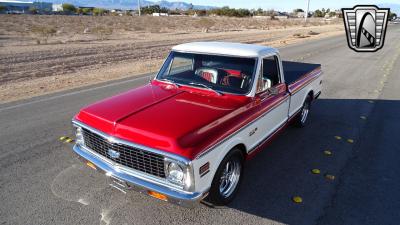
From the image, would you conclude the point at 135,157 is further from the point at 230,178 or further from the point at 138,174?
the point at 230,178

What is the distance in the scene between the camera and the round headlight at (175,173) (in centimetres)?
353

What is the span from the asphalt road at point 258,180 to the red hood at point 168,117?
3.39 ft

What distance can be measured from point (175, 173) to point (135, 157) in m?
0.50

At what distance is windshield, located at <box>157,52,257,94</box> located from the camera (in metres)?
4.90

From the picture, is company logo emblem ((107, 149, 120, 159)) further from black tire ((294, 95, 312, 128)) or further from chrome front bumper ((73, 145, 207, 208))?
black tire ((294, 95, 312, 128))

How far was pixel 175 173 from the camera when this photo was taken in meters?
3.57

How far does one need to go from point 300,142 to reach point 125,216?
3770mm

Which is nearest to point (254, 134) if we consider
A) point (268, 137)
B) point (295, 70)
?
point (268, 137)

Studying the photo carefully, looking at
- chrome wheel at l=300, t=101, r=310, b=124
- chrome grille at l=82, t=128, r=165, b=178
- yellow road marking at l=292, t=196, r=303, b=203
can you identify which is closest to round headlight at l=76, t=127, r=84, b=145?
chrome grille at l=82, t=128, r=165, b=178

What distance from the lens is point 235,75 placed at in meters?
4.98

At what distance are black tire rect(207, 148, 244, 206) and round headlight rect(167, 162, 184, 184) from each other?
49 cm

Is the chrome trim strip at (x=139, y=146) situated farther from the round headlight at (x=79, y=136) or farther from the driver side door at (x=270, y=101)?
the driver side door at (x=270, y=101)

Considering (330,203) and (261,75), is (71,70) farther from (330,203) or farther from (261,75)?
(330,203)

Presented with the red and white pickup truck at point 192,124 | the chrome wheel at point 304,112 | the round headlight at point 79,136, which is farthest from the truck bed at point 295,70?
the round headlight at point 79,136
